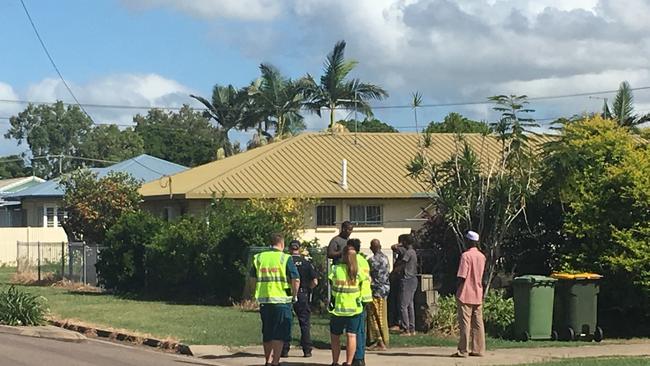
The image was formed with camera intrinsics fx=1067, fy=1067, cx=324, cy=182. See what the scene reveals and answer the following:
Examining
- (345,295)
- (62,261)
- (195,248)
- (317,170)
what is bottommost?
(62,261)

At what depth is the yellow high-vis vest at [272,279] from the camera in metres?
14.4

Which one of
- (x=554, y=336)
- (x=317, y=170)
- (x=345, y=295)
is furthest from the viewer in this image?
(x=317, y=170)

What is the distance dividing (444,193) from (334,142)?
21335 millimetres

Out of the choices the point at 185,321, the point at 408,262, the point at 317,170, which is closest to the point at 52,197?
the point at 317,170

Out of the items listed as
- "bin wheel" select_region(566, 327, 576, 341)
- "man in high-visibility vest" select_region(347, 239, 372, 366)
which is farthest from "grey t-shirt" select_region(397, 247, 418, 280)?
"man in high-visibility vest" select_region(347, 239, 372, 366)

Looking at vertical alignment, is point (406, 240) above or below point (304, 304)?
above

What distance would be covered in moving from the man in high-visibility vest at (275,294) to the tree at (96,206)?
21.1 metres

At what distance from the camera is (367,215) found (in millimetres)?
37344

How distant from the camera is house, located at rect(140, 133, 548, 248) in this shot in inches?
1411

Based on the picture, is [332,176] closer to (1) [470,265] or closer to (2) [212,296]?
(2) [212,296]

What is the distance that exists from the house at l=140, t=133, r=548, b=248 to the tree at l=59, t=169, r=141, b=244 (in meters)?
1.58

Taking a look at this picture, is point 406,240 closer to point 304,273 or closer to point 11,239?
point 304,273

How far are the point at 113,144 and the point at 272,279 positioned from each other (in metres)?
82.7

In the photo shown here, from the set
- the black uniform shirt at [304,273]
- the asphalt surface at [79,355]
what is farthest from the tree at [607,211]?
the asphalt surface at [79,355]
